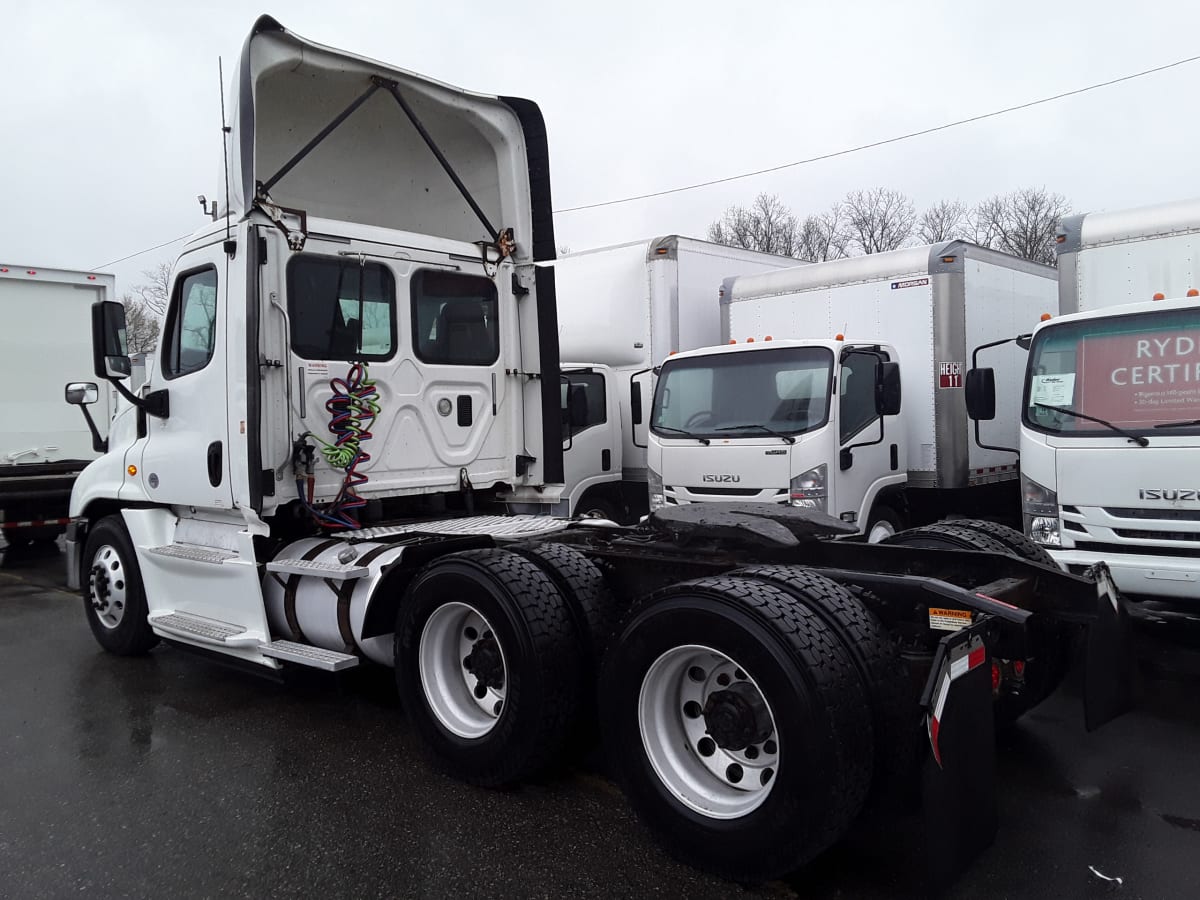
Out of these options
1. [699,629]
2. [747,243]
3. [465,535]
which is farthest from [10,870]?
[747,243]

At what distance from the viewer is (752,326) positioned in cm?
973

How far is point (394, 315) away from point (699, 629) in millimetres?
3398

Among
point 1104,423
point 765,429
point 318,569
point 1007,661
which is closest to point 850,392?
point 765,429

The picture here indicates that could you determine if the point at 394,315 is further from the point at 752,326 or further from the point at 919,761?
the point at 752,326

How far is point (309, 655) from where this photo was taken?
4.88 m

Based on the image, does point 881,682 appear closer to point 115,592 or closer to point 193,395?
point 193,395

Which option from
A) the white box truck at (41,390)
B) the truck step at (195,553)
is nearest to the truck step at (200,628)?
the truck step at (195,553)

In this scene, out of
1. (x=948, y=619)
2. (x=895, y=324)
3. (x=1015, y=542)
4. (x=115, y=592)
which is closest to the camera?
(x=948, y=619)

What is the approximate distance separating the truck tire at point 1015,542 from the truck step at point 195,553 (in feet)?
13.9

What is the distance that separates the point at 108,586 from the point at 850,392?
6074 millimetres

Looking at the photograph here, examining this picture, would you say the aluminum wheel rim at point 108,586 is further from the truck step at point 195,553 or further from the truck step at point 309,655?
the truck step at point 309,655

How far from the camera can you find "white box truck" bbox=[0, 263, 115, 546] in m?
11.0

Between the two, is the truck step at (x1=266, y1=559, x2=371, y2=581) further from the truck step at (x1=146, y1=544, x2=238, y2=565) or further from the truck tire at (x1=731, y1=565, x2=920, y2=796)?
the truck tire at (x1=731, y1=565, x2=920, y2=796)

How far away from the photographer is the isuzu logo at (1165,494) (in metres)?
5.67
